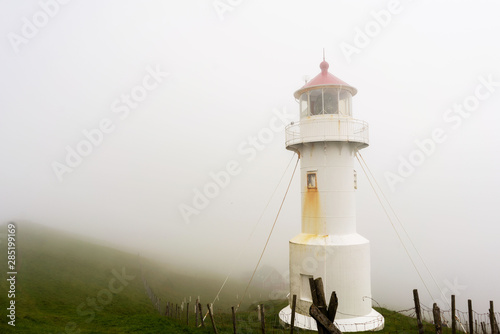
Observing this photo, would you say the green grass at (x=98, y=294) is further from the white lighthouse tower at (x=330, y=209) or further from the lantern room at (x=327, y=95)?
the lantern room at (x=327, y=95)

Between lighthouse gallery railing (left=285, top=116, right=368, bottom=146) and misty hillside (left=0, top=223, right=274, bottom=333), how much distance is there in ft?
44.1

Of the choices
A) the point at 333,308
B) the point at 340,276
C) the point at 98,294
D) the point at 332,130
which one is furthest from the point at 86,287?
the point at 333,308

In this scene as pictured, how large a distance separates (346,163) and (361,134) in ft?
6.16

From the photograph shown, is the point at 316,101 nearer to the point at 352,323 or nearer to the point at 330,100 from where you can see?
the point at 330,100

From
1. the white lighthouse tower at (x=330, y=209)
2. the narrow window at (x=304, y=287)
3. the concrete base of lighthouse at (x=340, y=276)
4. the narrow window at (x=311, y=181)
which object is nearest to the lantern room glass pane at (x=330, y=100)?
the white lighthouse tower at (x=330, y=209)

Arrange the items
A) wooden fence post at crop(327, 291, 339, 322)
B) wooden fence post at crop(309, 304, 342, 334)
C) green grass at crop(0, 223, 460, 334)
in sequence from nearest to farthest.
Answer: wooden fence post at crop(309, 304, 342, 334), wooden fence post at crop(327, 291, 339, 322), green grass at crop(0, 223, 460, 334)

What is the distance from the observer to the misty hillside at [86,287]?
58.7 ft

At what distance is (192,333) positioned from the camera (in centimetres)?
1669

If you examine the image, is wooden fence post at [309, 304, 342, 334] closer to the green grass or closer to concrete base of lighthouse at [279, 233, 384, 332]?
concrete base of lighthouse at [279, 233, 384, 332]

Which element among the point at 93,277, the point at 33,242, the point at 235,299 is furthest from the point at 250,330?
the point at 33,242

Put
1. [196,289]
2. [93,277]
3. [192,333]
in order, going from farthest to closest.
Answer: [196,289] < [93,277] < [192,333]

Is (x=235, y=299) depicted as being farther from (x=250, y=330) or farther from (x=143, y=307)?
(x=250, y=330)

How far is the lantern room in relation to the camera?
18.5 metres

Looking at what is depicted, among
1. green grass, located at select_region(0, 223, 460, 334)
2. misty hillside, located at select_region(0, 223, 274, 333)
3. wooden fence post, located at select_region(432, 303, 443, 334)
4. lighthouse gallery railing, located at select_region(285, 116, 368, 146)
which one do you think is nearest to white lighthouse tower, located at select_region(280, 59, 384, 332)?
lighthouse gallery railing, located at select_region(285, 116, 368, 146)
